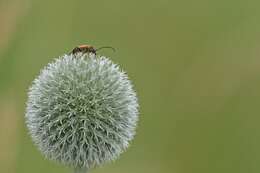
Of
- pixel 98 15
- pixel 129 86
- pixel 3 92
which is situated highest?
pixel 98 15

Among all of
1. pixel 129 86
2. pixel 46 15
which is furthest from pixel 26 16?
pixel 129 86

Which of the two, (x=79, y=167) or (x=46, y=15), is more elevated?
(x=46, y=15)

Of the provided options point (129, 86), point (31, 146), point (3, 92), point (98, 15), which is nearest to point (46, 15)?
point (98, 15)

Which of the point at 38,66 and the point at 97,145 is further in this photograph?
the point at 38,66

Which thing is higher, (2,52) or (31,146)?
(2,52)

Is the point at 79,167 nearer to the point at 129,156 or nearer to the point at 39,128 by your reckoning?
the point at 39,128

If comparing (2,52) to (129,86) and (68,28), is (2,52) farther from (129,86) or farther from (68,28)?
(129,86)
